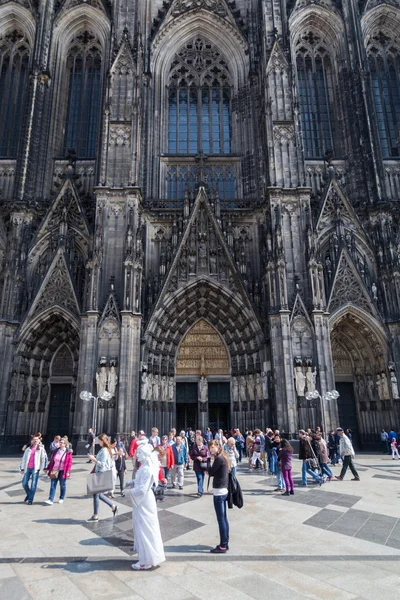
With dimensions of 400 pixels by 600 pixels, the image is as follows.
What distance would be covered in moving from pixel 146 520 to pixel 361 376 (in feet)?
62.1

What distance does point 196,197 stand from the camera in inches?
886

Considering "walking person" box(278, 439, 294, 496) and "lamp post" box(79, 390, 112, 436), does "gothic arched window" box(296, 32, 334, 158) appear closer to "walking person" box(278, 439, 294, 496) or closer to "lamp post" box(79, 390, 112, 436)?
"lamp post" box(79, 390, 112, 436)

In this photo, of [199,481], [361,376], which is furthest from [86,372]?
[361,376]

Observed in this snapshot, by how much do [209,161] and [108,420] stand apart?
16.4 metres

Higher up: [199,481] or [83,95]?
[83,95]

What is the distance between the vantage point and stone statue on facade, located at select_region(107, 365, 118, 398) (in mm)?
17875

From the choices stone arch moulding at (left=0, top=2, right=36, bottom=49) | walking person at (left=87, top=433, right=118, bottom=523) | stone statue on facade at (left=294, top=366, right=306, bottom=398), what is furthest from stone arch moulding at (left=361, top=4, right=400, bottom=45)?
walking person at (left=87, top=433, right=118, bottom=523)

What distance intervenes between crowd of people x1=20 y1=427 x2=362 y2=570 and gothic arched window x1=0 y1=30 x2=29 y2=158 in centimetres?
1934

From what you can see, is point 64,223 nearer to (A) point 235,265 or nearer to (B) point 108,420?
(A) point 235,265

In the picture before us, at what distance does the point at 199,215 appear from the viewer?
73.5ft

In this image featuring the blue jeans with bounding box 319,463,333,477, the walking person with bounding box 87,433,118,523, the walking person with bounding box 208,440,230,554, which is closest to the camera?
the walking person with bounding box 208,440,230,554

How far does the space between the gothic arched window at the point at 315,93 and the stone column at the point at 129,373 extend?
15358mm

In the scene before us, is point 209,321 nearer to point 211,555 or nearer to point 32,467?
point 32,467

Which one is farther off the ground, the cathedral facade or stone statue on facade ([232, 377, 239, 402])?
the cathedral facade
